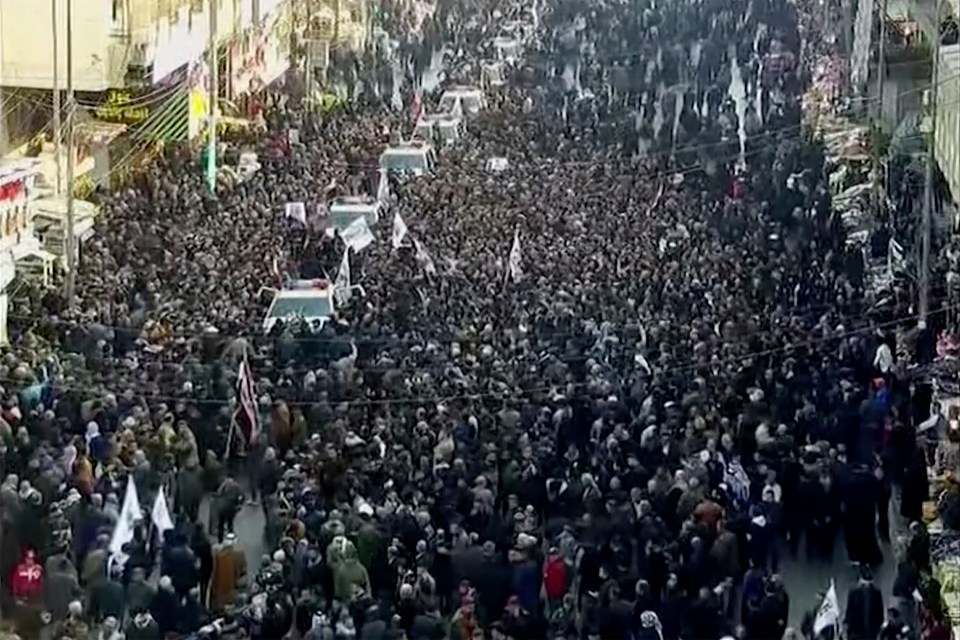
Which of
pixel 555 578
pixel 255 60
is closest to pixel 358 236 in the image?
pixel 255 60

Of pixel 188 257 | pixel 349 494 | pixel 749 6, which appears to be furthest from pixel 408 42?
pixel 349 494

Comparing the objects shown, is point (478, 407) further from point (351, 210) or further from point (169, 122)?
point (169, 122)

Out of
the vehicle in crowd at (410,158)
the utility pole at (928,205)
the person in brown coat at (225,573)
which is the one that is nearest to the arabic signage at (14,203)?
the vehicle in crowd at (410,158)

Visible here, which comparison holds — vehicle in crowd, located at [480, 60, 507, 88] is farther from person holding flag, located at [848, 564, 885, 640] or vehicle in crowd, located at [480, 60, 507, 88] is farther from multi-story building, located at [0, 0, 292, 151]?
person holding flag, located at [848, 564, 885, 640]

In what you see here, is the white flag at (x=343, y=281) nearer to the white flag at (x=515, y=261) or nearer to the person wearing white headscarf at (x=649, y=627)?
the white flag at (x=515, y=261)

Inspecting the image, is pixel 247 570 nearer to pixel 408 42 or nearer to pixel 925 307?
pixel 925 307

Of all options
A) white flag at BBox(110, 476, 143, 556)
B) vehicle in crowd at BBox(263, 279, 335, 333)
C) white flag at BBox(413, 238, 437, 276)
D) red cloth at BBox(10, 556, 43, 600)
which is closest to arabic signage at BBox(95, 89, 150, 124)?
white flag at BBox(413, 238, 437, 276)
